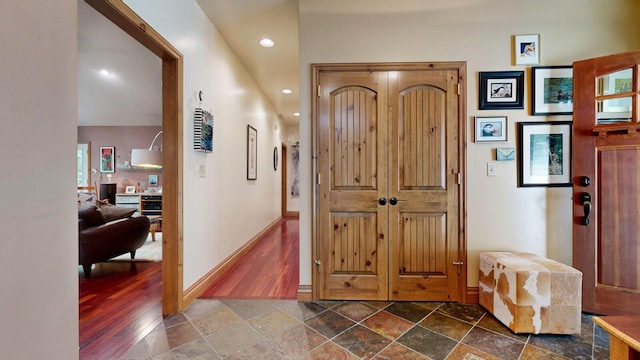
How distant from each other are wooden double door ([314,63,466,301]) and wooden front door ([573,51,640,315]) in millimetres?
900

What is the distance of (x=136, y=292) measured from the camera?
2.54 m

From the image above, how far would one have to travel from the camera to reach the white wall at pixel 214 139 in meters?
2.28

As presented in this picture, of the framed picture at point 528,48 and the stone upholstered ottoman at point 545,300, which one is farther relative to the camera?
the framed picture at point 528,48

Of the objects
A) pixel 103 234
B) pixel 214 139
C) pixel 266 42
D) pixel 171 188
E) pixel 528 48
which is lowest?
pixel 103 234

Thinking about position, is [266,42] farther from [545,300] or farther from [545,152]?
[545,300]

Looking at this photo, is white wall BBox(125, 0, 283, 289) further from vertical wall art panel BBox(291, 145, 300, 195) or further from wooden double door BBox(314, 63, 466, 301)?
vertical wall art panel BBox(291, 145, 300, 195)

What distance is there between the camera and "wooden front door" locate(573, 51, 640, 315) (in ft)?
6.60

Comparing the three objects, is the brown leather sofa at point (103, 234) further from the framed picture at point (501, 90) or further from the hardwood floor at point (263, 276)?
the framed picture at point (501, 90)

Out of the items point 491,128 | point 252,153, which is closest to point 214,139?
point 252,153

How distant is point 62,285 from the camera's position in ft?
2.23

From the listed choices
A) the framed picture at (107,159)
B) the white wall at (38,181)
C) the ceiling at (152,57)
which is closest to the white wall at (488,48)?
the ceiling at (152,57)

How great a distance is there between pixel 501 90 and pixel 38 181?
298cm

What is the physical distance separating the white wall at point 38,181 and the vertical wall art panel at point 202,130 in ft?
5.72

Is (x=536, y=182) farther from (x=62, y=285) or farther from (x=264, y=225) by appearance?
(x=264, y=225)
